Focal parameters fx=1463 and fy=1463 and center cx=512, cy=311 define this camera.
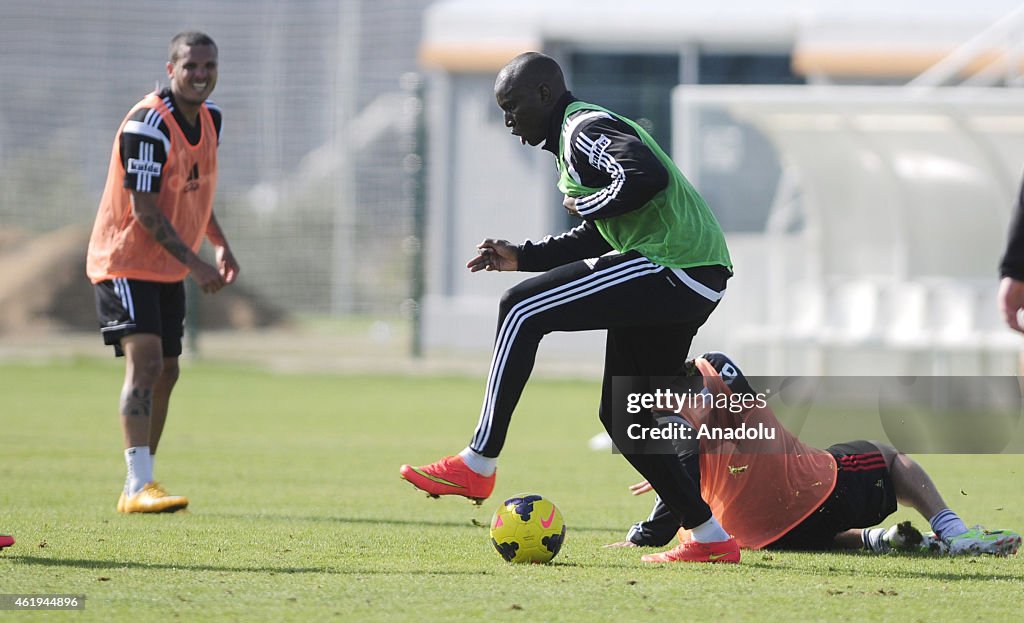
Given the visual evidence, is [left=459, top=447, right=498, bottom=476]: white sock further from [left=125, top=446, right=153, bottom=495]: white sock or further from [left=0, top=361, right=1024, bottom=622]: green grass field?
[left=125, top=446, right=153, bottom=495]: white sock

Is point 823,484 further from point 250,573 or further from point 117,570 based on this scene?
point 117,570

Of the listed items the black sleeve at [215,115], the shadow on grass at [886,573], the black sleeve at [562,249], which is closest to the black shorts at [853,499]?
the shadow on grass at [886,573]

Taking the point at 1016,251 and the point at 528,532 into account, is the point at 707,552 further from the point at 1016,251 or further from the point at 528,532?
the point at 1016,251

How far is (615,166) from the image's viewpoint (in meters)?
5.44

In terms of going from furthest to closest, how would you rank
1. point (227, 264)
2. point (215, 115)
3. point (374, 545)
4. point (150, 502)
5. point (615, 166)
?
point (215, 115) < point (227, 264) < point (150, 502) < point (374, 545) < point (615, 166)


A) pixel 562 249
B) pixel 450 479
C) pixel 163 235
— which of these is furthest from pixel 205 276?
pixel 450 479

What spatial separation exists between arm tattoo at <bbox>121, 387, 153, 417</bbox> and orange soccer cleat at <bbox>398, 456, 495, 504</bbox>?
2.55 m

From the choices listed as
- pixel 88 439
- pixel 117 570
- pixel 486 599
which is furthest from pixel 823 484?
pixel 88 439

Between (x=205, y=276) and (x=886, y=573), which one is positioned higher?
(x=205, y=276)

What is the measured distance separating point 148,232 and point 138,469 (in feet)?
3.95

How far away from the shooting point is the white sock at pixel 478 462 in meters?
5.52

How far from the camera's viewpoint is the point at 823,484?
6094 mm

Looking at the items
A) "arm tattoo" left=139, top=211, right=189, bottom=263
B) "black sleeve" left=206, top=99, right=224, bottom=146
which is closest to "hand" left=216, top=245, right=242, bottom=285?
"arm tattoo" left=139, top=211, right=189, bottom=263

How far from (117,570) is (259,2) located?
23.8m
